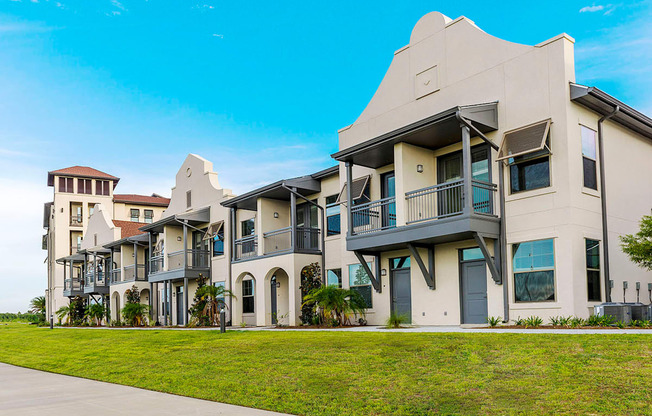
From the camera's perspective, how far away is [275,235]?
2686 centimetres

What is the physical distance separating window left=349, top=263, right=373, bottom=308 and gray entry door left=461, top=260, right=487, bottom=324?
4317mm

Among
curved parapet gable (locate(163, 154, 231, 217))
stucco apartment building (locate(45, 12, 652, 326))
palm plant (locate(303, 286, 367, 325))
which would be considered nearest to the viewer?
stucco apartment building (locate(45, 12, 652, 326))

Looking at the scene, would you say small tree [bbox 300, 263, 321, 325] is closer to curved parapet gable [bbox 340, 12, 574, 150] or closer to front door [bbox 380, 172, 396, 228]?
front door [bbox 380, 172, 396, 228]

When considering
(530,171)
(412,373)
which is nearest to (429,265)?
(530,171)

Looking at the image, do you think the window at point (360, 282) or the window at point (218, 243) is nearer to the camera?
the window at point (360, 282)

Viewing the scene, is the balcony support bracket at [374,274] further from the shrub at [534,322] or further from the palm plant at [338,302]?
the shrub at [534,322]

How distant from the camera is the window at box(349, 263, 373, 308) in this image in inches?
856

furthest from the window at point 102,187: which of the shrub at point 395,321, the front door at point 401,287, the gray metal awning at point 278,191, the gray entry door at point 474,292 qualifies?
the gray entry door at point 474,292

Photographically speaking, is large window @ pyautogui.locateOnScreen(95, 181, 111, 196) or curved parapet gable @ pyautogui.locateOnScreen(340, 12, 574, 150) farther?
large window @ pyautogui.locateOnScreen(95, 181, 111, 196)

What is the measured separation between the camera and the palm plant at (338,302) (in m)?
20.8

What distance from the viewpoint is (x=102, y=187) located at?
5884 centimetres

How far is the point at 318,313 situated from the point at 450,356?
1205cm

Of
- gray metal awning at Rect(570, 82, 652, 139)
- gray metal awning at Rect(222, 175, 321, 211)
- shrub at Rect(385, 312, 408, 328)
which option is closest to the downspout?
gray metal awning at Rect(570, 82, 652, 139)

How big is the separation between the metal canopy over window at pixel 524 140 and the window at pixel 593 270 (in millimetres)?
2704
